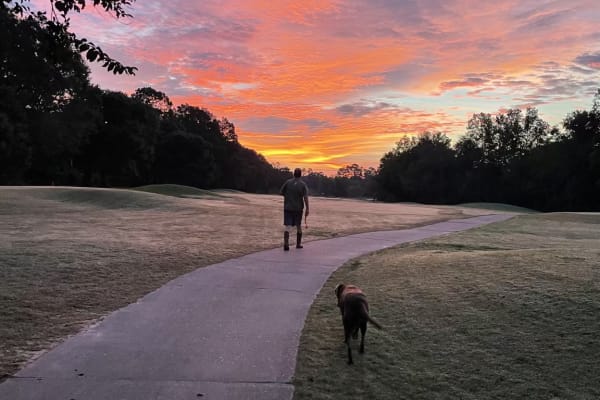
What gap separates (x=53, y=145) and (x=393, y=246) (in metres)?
45.5

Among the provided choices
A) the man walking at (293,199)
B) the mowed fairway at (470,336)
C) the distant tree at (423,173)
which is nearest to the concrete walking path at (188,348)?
the mowed fairway at (470,336)

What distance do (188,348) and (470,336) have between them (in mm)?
2840

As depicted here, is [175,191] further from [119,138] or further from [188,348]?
[188,348]

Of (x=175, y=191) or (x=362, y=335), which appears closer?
(x=362, y=335)

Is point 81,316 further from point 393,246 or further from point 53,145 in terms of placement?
point 53,145

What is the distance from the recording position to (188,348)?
4500mm

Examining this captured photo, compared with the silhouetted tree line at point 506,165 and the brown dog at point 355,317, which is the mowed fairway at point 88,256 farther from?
the silhouetted tree line at point 506,165

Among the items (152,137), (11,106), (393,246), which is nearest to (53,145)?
(11,106)

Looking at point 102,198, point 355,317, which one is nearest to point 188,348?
point 355,317

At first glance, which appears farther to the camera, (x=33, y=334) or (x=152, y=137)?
(x=152, y=137)

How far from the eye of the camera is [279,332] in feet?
16.6

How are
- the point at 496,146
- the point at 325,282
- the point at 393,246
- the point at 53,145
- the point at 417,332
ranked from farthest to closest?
the point at 496,146, the point at 53,145, the point at 393,246, the point at 325,282, the point at 417,332

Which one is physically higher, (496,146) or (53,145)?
(496,146)

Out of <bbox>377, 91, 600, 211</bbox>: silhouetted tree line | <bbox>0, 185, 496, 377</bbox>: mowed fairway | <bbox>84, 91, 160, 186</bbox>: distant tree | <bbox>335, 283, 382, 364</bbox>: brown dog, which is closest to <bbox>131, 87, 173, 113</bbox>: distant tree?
<bbox>84, 91, 160, 186</bbox>: distant tree
